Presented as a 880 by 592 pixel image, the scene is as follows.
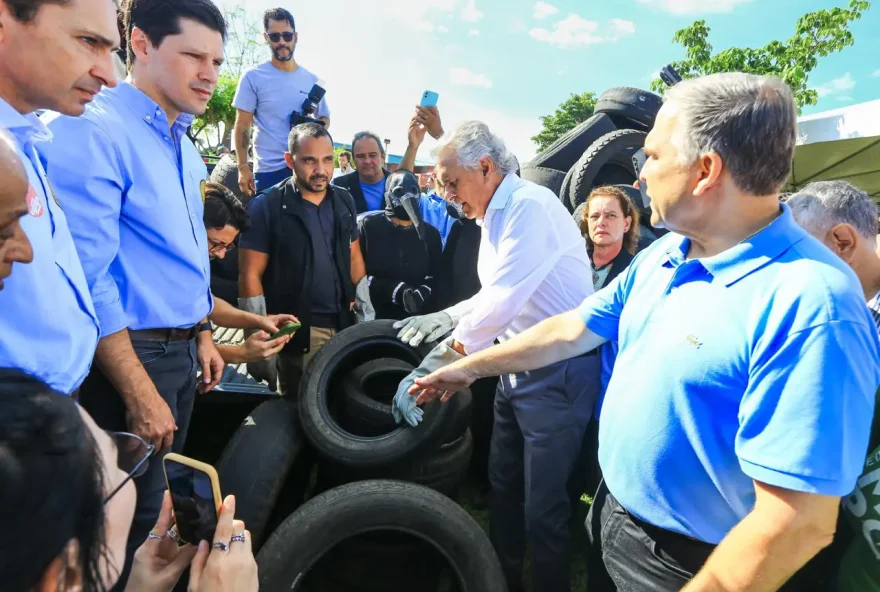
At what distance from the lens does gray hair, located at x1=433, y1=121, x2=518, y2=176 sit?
2.40 m

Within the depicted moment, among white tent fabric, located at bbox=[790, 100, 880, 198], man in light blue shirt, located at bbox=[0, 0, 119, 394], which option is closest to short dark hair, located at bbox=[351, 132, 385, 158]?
man in light blue shirt, located at bbox=[0, 0, 119, 394]

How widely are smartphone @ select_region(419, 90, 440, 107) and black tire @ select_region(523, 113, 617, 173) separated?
105 inches

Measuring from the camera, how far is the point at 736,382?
1071 millimetres

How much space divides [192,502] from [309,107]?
4.11 m

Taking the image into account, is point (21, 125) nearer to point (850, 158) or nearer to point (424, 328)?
point (424, 328)

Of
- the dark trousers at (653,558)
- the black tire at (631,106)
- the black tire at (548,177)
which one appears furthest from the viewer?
the black tire at (631,106)

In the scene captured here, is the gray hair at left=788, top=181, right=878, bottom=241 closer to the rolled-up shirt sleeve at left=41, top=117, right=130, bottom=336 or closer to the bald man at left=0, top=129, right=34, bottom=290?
the bald man at left=0, top=129, right=34, bottom=290

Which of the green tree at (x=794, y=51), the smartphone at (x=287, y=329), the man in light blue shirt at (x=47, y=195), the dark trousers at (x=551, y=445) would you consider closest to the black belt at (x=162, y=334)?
the man in light blue shirt at (x=47, y=195)

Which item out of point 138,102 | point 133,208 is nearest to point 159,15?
point 138,102

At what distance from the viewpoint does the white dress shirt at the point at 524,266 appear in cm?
222

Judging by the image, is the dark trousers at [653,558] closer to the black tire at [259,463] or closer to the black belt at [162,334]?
the black tire at [259,463]

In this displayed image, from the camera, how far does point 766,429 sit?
983 millimetres

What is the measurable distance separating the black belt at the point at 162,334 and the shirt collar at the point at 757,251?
72.5 inches

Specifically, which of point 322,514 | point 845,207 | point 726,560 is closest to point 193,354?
point 322,514
